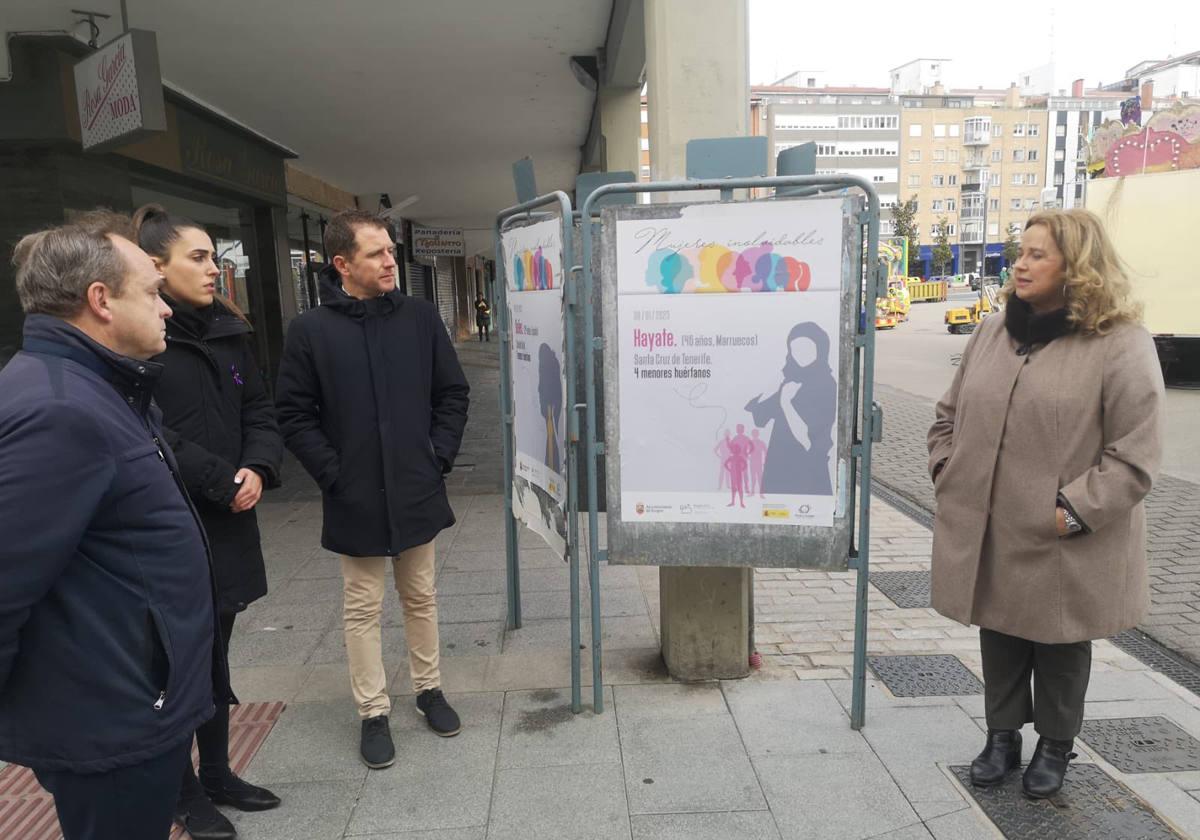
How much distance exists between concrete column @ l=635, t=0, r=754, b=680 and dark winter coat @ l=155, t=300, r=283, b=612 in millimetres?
1772

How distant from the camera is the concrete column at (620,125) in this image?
7.75m

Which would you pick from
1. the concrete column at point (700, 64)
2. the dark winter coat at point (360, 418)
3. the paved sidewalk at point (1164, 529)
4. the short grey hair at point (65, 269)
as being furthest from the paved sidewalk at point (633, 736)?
the concrete column at point (700, 64)

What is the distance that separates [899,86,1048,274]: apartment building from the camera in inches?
3457

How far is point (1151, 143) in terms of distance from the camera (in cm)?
1379

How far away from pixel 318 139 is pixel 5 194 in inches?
184

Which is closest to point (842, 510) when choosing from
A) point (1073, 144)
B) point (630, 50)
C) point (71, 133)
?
point (630, 50)

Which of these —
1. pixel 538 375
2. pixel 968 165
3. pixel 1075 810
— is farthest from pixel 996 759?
pixel 968 165

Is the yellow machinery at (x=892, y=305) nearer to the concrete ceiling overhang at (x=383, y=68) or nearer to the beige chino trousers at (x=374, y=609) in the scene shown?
the concrete ceiling overhang at (x=383, y=68)

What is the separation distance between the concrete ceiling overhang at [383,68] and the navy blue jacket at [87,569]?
497cm

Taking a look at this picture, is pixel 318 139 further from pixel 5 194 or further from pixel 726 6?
pixel 726 6

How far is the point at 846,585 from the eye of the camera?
503 cm

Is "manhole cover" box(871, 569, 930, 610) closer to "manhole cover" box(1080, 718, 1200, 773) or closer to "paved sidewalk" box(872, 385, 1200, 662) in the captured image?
"paved sidewalk" box(872, 385, 1200, 662)

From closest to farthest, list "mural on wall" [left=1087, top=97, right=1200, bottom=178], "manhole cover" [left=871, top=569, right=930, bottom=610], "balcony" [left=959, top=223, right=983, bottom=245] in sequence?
"manhole cover" [left=871, top=569, right=930, bottom=610], "mural on wall" [left=1087, top=97, right=1200, bottom=178], "balcony" [left=959, top=223, right=983, bottom=245]

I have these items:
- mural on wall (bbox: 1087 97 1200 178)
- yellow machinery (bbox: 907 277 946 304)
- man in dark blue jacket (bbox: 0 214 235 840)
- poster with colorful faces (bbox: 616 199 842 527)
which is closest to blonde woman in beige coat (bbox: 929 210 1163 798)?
poster with colorful faces (bbox: 616 199 842 527)
